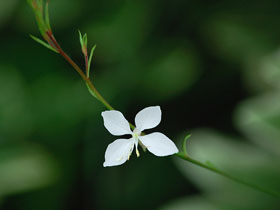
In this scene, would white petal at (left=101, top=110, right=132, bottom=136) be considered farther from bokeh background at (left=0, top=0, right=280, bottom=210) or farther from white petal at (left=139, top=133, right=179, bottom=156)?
bokeh background at (left=0, top=0, right=280, bottom=210)

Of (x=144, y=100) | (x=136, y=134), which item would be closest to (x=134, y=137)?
(x=136, y=134)

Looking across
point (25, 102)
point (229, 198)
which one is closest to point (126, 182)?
point (229, 198)

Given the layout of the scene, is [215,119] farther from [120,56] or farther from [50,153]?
[50,153]

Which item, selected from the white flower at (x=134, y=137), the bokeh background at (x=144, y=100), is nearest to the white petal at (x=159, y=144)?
the white flower at (x=134, y=137)

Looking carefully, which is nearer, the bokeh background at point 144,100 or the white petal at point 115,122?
the white petal at point 115,122

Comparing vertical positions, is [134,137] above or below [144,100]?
below

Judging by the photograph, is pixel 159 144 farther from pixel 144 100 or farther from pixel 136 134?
pixel 144 100

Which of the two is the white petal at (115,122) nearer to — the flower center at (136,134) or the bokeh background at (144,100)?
the flower center at (136,134)
